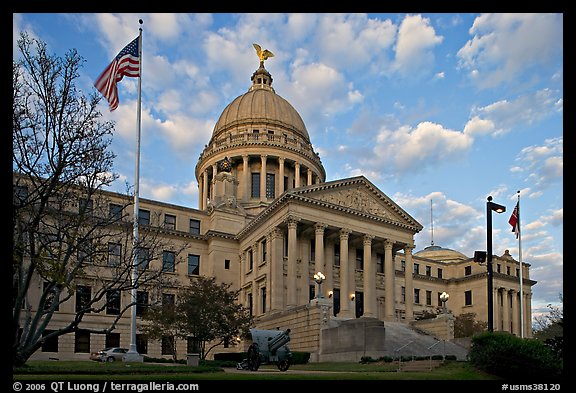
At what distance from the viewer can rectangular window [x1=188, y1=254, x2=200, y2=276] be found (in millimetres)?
64875

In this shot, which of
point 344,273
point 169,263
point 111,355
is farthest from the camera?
point 344,273

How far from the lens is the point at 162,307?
139 feet

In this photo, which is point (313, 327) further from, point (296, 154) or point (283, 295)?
point (296, 154)

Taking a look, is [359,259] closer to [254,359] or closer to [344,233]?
[344,233]

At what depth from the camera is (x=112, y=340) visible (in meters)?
58.2

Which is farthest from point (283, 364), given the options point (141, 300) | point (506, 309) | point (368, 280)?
point (506, 309)

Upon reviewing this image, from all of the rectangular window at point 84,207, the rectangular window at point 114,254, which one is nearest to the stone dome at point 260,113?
the rectangular window at point 114,254

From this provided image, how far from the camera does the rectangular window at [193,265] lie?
64.9 metres

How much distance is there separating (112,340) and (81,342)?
10.9 ft

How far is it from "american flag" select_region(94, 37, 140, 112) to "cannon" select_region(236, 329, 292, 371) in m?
14.6

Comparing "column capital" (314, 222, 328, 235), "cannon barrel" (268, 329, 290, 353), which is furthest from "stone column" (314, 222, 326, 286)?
"cannon barrel" (268, 329, 290, 353)

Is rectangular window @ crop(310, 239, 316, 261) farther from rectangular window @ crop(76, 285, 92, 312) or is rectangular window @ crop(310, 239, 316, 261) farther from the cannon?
the cannon

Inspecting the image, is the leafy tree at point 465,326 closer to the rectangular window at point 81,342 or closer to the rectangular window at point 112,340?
the rectangular window at point 112,340

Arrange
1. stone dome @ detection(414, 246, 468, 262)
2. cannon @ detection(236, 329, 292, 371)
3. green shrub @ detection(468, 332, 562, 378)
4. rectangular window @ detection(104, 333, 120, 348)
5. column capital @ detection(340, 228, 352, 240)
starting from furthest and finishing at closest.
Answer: stone dome @ detection(414, 246, 468, 262) < column capital @ detection(340, 228, 352, 240) < rectangular window @ detection(104, 333, 120, 348) < cannon @ detection(236, 329, 292, 371) < green shrub @ detection(468, 332, 562, 378)
